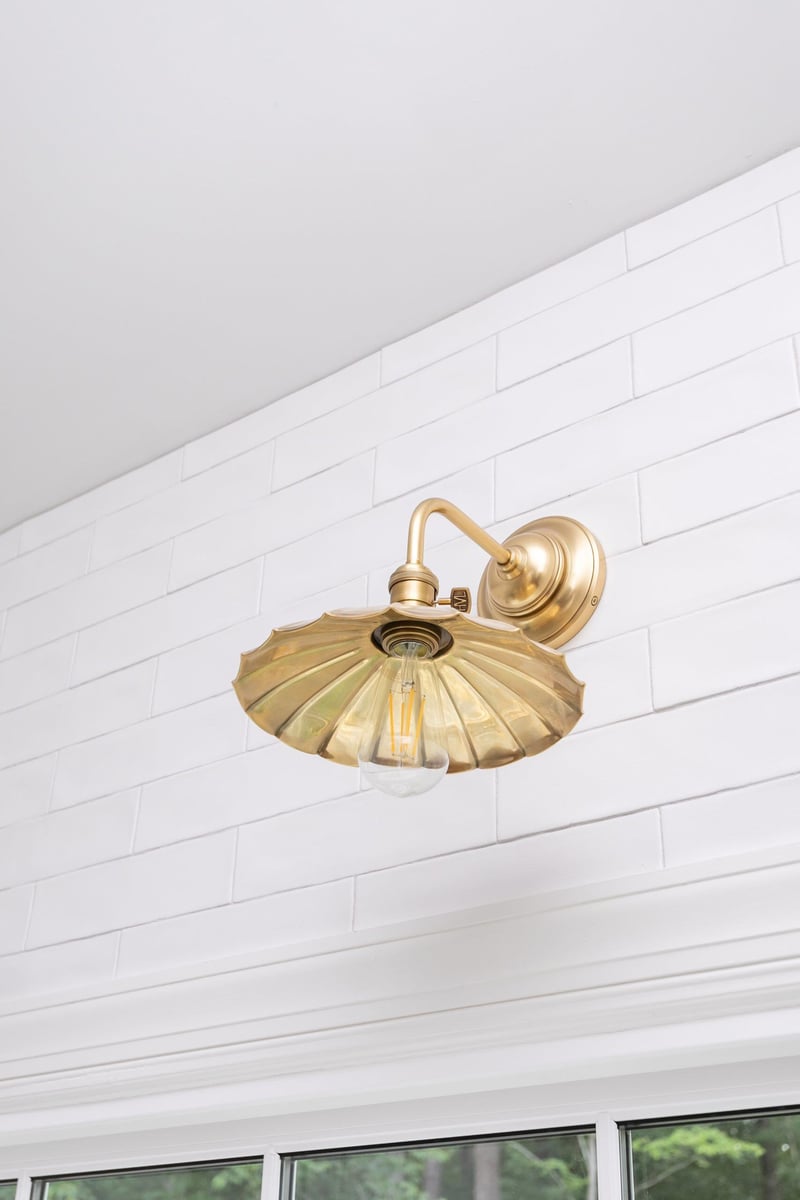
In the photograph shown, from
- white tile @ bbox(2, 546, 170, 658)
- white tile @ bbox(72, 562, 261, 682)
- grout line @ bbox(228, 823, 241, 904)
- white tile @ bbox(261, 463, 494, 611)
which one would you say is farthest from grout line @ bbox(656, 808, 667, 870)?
white tile @ bbox(2, 546, 170, 658)

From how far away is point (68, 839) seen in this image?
173 cm

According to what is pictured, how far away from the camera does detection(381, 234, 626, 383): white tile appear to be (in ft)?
5.13

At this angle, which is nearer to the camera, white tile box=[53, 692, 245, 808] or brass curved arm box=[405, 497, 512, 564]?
brass curved arm box=[405, 497, 512, 564]

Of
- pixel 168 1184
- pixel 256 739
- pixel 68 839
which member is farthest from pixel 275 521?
pixel 168 1184

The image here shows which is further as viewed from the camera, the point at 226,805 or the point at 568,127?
the point at 226,805

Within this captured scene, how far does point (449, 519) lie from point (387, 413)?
540 millimetres

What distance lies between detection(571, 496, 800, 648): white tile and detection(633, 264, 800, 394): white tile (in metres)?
0.22

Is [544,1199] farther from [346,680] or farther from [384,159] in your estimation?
[384,159]

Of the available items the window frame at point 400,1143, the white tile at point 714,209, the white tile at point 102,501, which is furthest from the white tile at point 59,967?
the white tile at point 714,209

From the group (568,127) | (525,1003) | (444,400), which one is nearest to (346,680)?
(525,1003)

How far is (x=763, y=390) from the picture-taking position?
132cm

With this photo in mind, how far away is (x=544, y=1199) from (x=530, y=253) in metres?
1.13

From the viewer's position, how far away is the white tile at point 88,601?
73.7 inches

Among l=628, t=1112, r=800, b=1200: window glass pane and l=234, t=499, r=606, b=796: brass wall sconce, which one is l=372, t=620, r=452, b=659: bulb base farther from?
l=628, t=1112, r=800, b=1200: window glass pane
